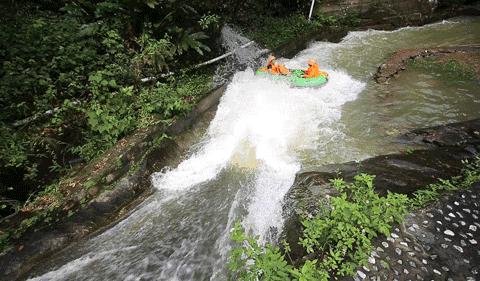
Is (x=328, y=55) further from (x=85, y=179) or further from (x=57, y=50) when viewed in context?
(x=85, y=179)

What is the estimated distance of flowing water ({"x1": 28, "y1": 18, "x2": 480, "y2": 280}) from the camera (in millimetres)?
4840

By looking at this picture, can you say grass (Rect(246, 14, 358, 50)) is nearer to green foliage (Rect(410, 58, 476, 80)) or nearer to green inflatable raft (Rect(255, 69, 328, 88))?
green inflatable raft (Rect(255, 69, 328, 88))

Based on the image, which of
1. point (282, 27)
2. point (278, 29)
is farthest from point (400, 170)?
point (282, 27)

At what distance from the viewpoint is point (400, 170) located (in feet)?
18.9

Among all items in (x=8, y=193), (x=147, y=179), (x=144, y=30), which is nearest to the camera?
(x=8, y=193)

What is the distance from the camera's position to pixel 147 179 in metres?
6.26

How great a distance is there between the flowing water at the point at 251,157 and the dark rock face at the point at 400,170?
298 millimetres

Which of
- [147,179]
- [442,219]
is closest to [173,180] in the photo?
[147,179]

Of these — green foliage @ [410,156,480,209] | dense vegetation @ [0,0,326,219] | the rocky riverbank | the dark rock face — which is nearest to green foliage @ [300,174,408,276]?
the dark rock face

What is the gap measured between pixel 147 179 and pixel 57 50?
352cm

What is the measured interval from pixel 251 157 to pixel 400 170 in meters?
2.66

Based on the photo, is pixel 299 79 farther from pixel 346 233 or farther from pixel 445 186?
pixel 346 233

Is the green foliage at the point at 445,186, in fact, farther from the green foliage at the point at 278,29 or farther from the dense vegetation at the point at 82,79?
the green foliage at the point at 278,29

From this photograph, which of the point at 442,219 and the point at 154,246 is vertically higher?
the point at 154,246
